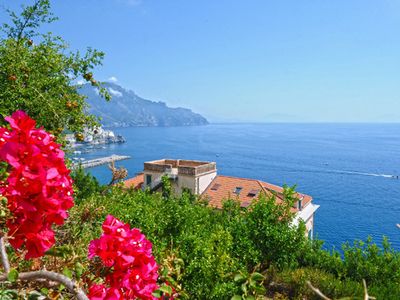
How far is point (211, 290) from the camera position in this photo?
21.6ft

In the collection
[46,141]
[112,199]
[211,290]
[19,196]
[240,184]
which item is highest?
[46,141]

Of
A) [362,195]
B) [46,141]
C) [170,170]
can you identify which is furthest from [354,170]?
[46,141]

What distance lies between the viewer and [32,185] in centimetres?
157

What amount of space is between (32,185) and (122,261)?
2.58 ft

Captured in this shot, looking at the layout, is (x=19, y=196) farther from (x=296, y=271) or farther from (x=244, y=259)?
(x=296, y=271)

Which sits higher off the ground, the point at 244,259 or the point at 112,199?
the point at 112,199

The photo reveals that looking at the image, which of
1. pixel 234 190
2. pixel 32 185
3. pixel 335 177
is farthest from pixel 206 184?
pixel 335 177

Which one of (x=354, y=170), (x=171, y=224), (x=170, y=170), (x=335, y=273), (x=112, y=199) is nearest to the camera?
(x=171, y=224)

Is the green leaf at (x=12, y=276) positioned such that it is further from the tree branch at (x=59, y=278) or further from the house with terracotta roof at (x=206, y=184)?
the house with terracotta roof at (x=206, y=184)

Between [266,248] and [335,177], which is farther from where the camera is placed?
[335,177]

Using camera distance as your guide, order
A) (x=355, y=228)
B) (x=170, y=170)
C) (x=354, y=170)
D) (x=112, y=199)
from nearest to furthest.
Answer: (x=112, y=199), (x=170, y=170), (x=355, y=228), (x=354, y=170)

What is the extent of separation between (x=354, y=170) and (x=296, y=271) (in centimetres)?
6647

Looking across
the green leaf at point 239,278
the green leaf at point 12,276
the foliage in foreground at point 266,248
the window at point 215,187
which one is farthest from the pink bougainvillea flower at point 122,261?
the window at point 215,187

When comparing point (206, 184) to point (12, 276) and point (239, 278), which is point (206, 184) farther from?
point (12, 276)
